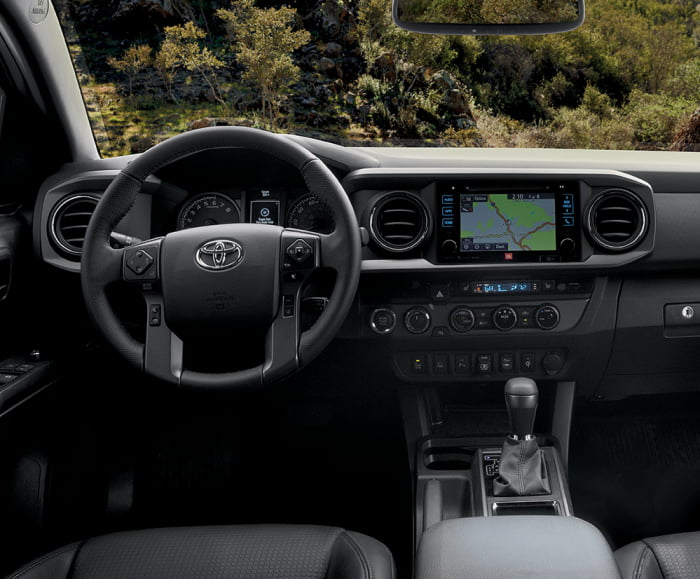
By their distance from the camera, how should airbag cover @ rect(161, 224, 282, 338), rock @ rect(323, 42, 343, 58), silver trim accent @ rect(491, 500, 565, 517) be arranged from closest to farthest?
1. airbag cover @ rect(161, 224, 282, 338)
2. silver trim accent @ rect(491, 500, 565, 517)
3. rock @ rect(323, 42, 343, 58)

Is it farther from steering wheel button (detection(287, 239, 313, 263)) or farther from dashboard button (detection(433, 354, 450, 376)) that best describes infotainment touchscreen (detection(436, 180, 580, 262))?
steering wheel button (detection(287, 239, 313, 263))

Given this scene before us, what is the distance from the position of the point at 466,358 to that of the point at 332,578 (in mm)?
920

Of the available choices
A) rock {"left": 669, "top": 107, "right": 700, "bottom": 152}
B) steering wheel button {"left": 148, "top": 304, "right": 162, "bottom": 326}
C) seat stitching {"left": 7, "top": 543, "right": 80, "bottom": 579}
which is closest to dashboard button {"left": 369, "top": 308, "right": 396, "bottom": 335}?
steering wheel button {"left": 148, "top": 304, "right": 162, "bottom": 326}

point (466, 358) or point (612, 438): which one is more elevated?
point (466, 358)

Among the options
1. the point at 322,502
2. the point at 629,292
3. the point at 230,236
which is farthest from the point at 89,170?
the point at 629,292

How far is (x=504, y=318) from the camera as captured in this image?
82.2 inches

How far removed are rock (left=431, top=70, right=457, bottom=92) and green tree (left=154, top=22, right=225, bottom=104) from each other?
49.8 inches

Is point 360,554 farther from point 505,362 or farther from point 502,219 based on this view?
point 502,219

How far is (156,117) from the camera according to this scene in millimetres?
3174

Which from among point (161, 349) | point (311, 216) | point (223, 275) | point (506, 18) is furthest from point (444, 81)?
point (161, 349)

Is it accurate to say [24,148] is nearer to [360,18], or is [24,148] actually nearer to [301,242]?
[301,242]

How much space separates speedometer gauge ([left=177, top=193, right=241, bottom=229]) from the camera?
2.09 metres

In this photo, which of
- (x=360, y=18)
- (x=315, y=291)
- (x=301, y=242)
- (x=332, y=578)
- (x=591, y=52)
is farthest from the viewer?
(x=591, y=52)

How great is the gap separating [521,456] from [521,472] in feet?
0.14
